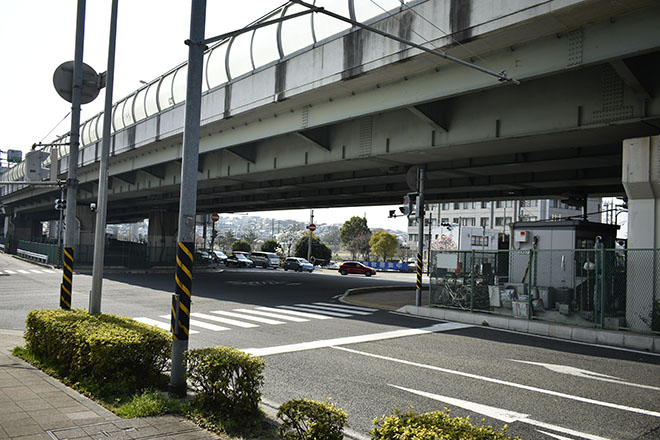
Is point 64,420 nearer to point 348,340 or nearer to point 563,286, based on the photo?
point 348,340

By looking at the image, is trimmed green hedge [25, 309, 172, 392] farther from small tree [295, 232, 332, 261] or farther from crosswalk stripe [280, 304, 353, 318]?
small tree [295, 232, 332, 261]

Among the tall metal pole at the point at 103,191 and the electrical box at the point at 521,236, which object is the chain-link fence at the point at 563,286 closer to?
the electrical box at the point at 521,236

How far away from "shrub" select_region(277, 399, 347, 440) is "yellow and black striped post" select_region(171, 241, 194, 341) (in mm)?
2458

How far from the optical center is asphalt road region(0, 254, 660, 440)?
709 centimetres

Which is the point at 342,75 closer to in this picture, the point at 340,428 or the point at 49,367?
the point at 49,367

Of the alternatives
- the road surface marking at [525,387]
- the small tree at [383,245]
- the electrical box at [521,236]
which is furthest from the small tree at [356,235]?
the road surface marking at [525,387]

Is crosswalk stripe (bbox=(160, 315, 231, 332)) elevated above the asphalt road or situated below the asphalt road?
below

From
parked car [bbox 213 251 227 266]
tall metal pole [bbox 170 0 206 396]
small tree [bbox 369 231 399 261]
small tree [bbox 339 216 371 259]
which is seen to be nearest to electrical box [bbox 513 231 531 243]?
tall metal pole [bbox 170 0 206 396]

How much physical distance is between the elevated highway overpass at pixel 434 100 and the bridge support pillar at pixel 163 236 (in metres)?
22.1

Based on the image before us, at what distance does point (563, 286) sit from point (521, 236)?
9.58 feet

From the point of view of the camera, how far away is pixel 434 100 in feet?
46.6

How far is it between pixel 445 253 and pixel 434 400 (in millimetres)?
12470

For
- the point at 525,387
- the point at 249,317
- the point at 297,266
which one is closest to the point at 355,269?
the point at 297,266

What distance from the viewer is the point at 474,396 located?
314 inches
